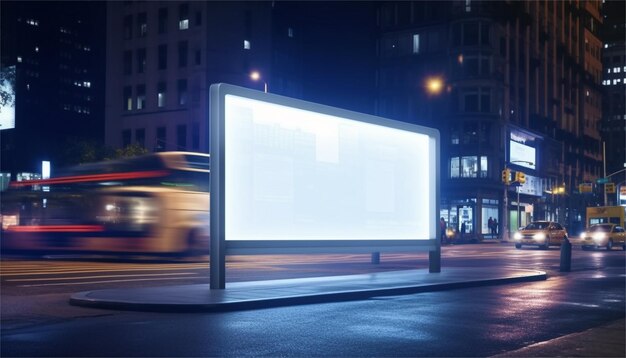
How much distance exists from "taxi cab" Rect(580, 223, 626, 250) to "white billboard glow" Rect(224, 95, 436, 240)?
87.2 feet

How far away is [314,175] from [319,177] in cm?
18

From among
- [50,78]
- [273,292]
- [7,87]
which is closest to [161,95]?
[7,87]

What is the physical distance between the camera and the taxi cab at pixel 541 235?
41.9 m

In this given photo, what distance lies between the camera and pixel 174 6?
67.4m

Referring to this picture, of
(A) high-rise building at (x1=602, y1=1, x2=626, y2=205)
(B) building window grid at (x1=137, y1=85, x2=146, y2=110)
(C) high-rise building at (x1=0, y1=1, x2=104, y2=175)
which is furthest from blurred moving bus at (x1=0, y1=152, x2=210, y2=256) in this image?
(A) high-rise building at (x1=602, y1=1, x2=626, y2=205)

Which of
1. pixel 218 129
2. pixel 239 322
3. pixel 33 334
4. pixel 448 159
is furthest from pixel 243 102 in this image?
pixel 448 159

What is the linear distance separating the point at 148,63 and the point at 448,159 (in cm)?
3026

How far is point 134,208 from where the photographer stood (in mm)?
25078

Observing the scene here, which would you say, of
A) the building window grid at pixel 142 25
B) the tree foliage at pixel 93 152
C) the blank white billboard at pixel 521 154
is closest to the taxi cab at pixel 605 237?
the blank white billboard at pixel 521 154

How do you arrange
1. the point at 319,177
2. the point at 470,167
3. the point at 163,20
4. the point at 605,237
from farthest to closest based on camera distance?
the point at 470,167 → the point at 163,20 → the point at 605,237 → the point at 319,177

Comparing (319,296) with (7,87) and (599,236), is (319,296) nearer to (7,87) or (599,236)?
(599,236)

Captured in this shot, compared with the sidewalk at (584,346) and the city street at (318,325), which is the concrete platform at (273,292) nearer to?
the city street at (318,325)

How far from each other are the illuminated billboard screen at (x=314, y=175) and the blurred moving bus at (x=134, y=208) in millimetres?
8934

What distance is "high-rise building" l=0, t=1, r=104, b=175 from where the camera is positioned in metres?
67.5
